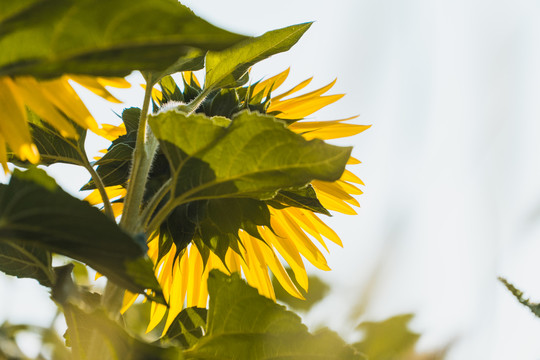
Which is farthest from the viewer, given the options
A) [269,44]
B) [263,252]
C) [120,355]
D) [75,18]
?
[263,252]

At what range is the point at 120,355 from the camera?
0.56m

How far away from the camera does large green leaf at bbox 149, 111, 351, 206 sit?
23.4 inches

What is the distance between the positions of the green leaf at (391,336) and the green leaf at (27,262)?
0.54 metres

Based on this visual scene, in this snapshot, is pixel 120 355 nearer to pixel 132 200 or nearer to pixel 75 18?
pixel 132 200

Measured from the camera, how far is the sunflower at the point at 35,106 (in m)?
0.60

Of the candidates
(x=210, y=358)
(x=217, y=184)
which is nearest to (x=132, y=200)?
(x=217, y=184)

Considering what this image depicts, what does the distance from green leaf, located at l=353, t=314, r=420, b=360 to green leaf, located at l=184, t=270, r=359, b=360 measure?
1.08 feet

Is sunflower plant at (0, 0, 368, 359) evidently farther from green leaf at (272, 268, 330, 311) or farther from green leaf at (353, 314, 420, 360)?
Result: green leaf at (353, 314, 420, 360)

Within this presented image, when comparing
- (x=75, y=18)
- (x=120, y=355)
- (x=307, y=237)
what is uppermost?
(x=307, y=237)

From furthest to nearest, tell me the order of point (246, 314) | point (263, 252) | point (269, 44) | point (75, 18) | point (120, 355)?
point (263, 252) → point (269, 44) → point (246, 314) → point (120, 355) → point (75, 18)

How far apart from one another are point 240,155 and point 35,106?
0.80 feet

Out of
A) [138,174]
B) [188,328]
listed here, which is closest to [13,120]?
[138,174]

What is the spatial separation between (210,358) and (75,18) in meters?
0.45

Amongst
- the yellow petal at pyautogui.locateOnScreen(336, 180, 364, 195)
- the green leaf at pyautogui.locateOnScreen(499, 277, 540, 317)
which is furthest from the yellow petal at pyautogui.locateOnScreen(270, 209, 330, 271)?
the green leaf at pyautogui.locateOnScreen(499, 277, 540, 317)
